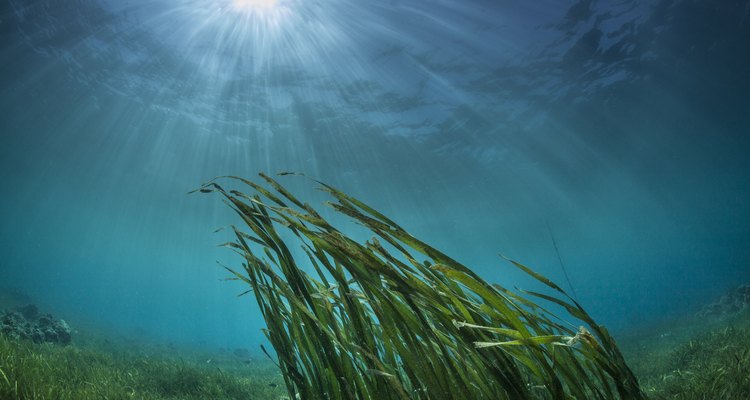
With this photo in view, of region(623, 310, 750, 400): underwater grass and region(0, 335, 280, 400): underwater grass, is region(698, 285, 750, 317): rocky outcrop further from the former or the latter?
region(0, 335, 280, 400): underwater grass

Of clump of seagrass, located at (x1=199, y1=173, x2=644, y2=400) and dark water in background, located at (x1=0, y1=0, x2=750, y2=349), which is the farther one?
dark water in background, located at (x1=0, y1=0, x2=750, y2=349)

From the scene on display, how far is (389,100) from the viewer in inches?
770

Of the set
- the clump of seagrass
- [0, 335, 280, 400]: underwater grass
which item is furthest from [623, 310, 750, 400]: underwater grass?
[0, 335, 280, 400]: underwater grass

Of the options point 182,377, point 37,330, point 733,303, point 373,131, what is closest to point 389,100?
point 373,131

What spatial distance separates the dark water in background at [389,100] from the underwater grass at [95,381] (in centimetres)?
1482

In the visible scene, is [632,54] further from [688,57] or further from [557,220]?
[557,220]

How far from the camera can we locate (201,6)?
49.2ft

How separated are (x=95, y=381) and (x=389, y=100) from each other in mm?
17751

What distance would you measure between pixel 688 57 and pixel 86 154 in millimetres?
45187

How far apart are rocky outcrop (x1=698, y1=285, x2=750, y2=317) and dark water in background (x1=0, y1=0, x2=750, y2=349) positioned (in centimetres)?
1220

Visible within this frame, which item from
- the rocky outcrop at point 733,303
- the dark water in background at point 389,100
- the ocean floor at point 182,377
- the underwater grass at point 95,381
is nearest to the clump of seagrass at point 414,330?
the ocean floor at point 182,377

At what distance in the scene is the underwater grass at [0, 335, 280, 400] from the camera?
130 inches

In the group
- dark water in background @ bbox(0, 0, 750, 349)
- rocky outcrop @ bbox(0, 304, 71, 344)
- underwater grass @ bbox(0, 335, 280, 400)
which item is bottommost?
underwater grass @ bbox(0, 335, 280, 400)

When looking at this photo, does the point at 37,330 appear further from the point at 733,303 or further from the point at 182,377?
the point at 733,303
